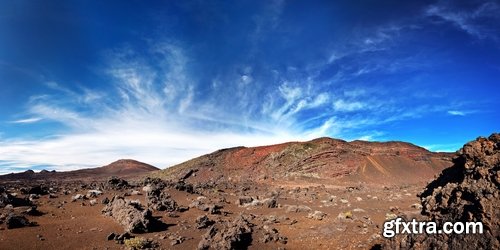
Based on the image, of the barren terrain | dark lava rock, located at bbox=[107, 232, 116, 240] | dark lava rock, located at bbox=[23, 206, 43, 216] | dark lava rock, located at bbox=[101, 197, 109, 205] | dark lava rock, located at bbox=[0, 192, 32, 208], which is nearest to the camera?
the barren terrain

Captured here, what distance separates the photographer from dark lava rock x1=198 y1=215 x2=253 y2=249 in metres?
9.92

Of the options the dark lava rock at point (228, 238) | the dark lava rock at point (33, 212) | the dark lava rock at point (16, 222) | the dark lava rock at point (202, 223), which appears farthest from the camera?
the dark lava rock at point (33, 212)

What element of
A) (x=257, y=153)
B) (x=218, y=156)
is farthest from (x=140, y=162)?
(x=257, y=153)

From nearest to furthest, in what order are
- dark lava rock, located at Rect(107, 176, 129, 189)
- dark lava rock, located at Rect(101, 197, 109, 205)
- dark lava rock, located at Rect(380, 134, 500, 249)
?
dark lava rock, located at Rect(380, 134, 500, 249), dark lava rock, located at Rect(101, 197, 109, 205), dark lava rock, located at Rect(107, 176, 129, 189)

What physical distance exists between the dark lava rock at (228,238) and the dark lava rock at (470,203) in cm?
426

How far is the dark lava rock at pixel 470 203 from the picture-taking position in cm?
642

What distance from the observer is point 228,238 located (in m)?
10.2

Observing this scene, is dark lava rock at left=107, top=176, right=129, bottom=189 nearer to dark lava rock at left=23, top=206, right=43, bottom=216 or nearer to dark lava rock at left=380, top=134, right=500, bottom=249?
dark lava rock at left=23, top=206, right=43, bottom=216

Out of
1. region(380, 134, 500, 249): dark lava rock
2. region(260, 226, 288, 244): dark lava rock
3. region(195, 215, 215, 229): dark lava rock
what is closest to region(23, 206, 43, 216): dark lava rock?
region(195, 215, 215, 229): dark lava rock

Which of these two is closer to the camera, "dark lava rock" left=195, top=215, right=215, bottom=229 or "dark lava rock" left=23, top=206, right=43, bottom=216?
"dark lava rock" left=195, top=215, right=215, bottom=229

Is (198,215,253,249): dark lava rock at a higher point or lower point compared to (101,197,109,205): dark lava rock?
lower

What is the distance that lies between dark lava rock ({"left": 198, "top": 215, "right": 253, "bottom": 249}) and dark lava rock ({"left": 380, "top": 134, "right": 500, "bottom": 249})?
4.26 metres

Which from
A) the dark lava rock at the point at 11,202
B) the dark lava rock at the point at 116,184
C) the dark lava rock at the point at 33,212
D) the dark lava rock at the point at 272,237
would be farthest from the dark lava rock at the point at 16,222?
the dark lava rock at the point at 116,184

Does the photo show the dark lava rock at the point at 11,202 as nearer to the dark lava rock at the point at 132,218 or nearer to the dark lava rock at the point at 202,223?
the dark lava rock at the point at 132,218
